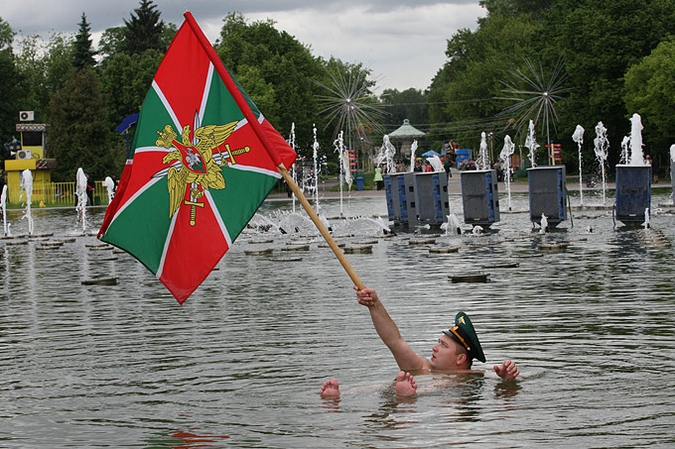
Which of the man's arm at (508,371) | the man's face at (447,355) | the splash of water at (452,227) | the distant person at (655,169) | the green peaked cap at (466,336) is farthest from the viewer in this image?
the distant person at (655,169)

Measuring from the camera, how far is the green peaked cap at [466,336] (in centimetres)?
880

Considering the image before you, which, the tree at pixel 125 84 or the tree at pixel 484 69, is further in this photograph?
the tree at pixel 484 69

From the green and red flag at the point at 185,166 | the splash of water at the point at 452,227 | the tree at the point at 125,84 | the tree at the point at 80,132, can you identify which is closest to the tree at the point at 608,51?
Answer: the tree at the point at 80,132

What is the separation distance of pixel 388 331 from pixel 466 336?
0.73 m

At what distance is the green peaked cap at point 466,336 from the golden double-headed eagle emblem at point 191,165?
2.09 meters

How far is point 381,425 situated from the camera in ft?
25.2

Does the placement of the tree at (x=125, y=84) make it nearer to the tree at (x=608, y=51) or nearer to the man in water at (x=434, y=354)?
the tree at (x=608, y=51)

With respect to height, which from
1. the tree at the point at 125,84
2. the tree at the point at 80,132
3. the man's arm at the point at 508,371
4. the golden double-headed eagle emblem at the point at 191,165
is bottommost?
the man's arm at the point at 508,371

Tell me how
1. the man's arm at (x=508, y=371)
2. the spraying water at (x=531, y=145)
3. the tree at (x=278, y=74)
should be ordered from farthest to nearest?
the tree at (x=278, y=74) < the spraying water at (x=531, y=145) < the man's arm at (x=508, y=371)

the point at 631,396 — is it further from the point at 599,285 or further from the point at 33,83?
the point at 33,83

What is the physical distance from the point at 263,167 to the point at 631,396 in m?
3.22

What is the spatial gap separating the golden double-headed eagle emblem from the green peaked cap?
2088 mm

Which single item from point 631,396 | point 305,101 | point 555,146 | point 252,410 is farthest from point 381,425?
point 305,101

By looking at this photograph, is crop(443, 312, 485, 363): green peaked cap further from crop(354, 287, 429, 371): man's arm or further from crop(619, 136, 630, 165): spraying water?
crop(619, 136, 630, 165): spraying water
